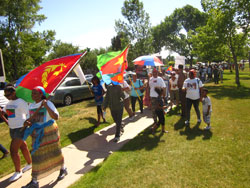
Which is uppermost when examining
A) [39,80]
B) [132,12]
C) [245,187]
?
[132,12]

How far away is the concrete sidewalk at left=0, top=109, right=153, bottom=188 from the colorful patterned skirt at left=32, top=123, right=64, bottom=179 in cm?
40

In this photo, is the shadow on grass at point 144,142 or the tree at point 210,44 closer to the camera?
the shadow on grass at point 144,142

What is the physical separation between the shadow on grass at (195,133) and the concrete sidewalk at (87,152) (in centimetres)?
135

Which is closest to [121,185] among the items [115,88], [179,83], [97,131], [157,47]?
[115,88]

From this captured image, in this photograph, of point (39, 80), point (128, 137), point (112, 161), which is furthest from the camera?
point (128, 137)

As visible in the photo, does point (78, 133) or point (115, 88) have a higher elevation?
point (115, 88)

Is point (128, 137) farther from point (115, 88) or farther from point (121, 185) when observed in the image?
point (121, 185)

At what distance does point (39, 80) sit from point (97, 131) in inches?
132

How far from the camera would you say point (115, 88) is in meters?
5.66

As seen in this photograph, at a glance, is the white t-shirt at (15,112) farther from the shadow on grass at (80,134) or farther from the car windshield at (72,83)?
the car windshield at (72,83)

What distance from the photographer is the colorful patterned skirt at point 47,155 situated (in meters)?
3.37

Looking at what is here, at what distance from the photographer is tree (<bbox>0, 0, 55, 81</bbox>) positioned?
17.0 metres

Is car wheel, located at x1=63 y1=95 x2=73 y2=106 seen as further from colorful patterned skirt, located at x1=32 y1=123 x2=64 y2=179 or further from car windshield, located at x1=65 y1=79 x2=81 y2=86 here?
colorful patterned skirt, located at x1=32 y1=123 x2=64 y2=179

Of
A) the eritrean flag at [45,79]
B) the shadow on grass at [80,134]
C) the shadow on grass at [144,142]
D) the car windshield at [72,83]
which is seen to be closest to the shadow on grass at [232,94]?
the shadow on grass at [144,142]
